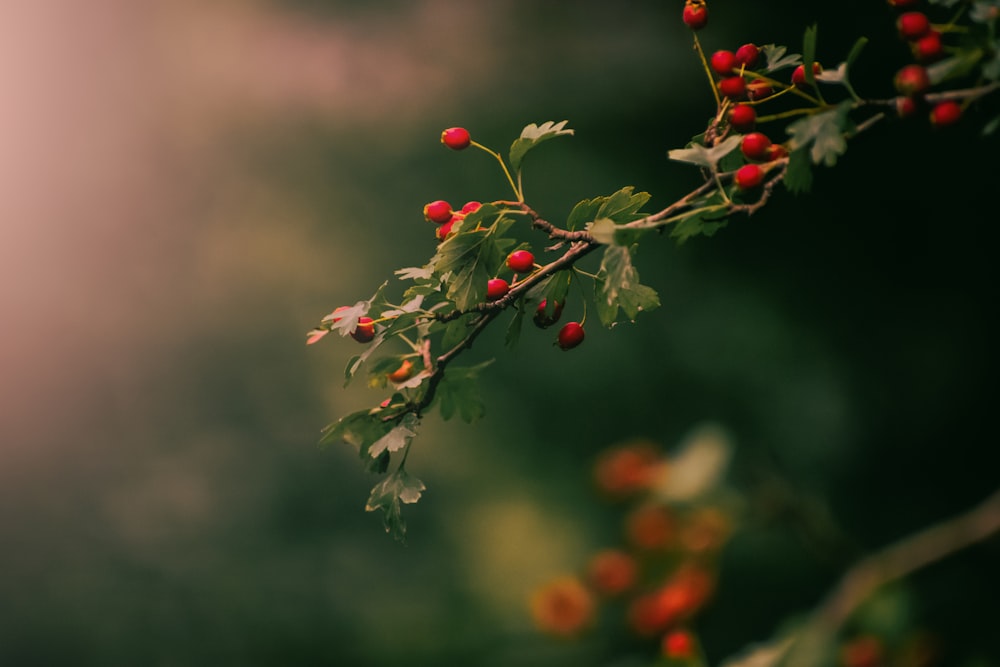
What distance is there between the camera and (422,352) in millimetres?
658

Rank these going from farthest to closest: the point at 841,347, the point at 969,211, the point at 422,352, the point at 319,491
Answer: the point at 319,491, the point at 841,347, the point at 969,211, the point at 422,352

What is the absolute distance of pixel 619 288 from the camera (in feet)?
1.80

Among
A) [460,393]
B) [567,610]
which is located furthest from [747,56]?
[567,610]

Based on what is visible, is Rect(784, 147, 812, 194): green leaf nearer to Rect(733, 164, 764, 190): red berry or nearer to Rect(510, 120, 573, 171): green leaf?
Rect(733, 164, 764, 190): red berry

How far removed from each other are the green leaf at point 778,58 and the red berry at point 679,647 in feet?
1.49

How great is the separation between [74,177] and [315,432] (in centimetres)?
120

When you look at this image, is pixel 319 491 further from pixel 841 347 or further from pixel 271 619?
pixel 841 347

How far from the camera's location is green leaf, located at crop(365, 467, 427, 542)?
59 cm

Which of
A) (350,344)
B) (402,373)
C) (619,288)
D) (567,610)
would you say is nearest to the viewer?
(619,288)

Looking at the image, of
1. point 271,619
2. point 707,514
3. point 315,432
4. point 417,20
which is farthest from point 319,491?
point 707,514

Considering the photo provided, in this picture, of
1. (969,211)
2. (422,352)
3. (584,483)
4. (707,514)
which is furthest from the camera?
(584,483)

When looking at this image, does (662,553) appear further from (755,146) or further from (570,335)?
(755,146)

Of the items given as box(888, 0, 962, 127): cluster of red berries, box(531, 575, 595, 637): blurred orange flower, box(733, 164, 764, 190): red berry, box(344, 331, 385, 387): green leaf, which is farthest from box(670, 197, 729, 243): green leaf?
box(531, 575, 595, 637): blurred orange flower

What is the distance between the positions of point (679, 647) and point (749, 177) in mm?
429
